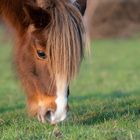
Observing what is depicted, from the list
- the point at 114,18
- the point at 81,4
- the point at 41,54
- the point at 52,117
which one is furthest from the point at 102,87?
the point at 114,18

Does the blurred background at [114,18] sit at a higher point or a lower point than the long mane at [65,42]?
lower

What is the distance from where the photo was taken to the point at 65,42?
20.0 ft

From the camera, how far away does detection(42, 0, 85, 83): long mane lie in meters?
6.02

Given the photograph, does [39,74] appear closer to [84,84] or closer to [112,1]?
[84,84]

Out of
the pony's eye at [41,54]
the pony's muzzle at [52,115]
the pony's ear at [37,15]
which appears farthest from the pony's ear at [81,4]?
the pony's muzzle at [52,115]

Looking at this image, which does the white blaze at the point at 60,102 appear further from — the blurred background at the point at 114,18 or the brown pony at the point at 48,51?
the blurred background at the point at 114,18

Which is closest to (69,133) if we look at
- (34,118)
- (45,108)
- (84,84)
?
(45,108)

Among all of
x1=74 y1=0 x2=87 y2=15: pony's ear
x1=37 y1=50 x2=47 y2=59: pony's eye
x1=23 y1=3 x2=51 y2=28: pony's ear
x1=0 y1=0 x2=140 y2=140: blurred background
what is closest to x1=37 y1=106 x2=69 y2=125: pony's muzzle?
x1=0 y1=0 x2=140 y2=140: blurred background

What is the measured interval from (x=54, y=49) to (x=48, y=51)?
9 centimetres

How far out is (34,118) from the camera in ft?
21.7

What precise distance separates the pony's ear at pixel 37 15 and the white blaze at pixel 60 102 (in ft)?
2.52

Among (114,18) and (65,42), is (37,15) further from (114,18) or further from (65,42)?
(114,18)

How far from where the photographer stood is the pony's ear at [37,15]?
6.18 metres

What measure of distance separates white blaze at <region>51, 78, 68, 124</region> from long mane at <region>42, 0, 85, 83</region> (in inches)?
3.1
